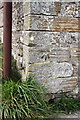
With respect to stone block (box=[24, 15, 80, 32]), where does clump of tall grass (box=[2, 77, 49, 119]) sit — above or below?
below

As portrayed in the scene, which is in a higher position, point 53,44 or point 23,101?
point 53,44

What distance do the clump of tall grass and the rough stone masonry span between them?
0.26 m

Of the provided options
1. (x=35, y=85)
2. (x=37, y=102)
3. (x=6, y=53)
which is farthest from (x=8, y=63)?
(x=37, y=102)

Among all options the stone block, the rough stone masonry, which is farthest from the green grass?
the stone block

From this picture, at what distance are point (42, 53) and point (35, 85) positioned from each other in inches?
16.8

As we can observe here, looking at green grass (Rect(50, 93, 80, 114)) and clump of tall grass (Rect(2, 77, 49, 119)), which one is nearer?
clump of tall grass (Rect(2, 77, 49, 119))

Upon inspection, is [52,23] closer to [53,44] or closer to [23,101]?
[53,44]

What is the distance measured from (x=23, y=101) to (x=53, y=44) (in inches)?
33.5

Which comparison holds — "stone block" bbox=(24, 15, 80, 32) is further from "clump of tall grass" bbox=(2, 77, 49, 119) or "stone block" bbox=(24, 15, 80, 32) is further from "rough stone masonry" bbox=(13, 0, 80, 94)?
"clump of tall grass" bbox=(2, 77, 49, 119)

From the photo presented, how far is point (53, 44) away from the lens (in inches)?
139

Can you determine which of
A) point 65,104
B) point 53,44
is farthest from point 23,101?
point 53,44

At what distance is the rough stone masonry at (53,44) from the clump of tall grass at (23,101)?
26cm

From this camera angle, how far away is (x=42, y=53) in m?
3.52

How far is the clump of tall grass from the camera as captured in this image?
10.3 ft
